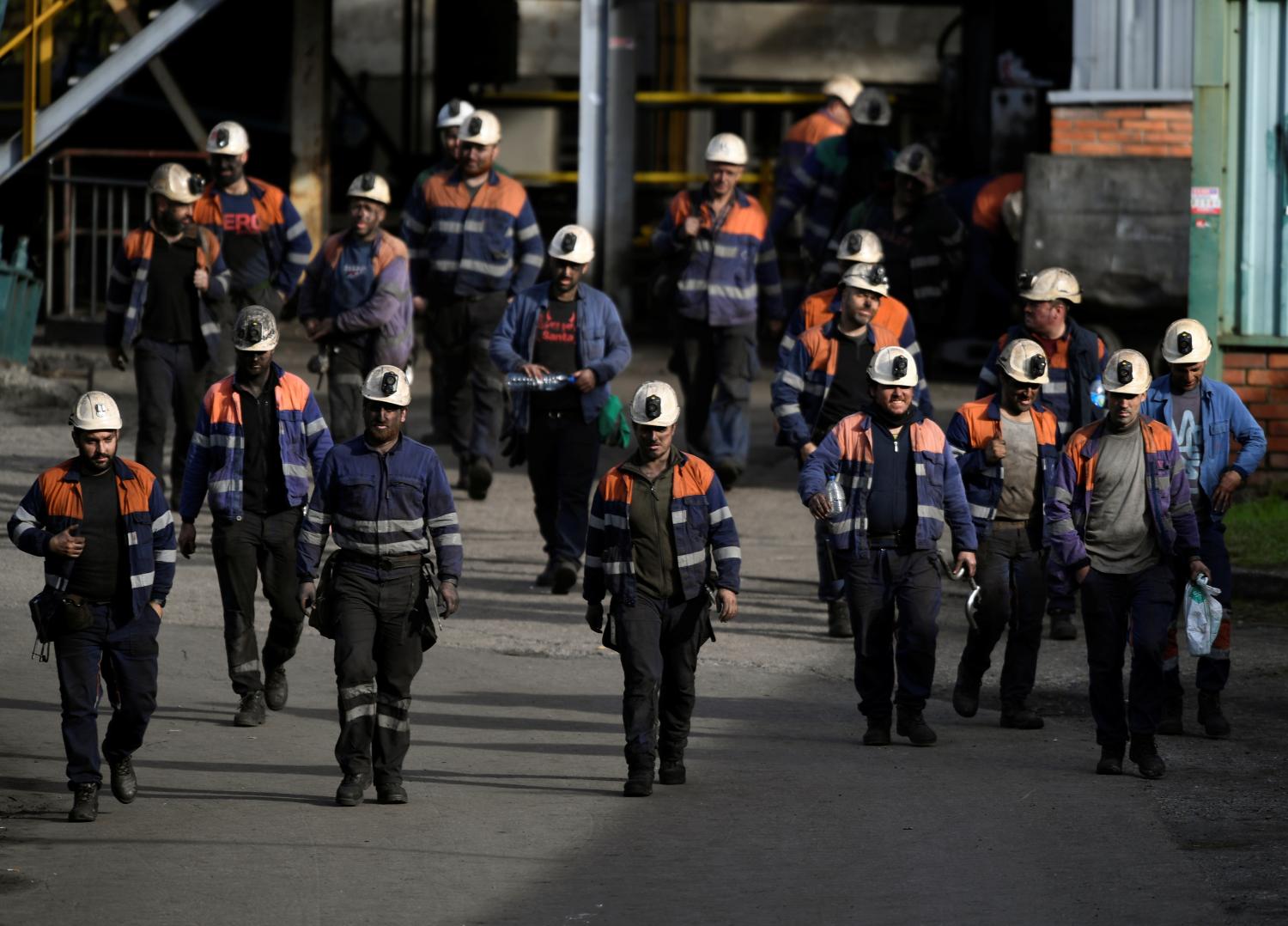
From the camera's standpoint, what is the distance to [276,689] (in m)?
10.1

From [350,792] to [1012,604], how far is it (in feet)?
10.7

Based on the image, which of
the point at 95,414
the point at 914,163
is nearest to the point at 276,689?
the point at 95,414

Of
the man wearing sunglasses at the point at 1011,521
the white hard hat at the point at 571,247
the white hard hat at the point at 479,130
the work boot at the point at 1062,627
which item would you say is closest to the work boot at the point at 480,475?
the white hard hat at the point at 479,130

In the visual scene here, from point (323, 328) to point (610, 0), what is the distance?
6.74m

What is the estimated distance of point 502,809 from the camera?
8547mm

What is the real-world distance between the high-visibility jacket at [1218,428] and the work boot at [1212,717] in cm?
80

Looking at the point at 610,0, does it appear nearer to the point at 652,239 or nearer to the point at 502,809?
the point at 652,239

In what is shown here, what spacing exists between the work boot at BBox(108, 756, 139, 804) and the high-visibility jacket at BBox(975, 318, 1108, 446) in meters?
4.59

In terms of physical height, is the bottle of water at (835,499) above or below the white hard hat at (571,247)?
below

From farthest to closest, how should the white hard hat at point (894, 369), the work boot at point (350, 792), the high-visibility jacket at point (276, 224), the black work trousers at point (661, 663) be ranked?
1. the high-visibility jacket at point (276, 224)
2. the white hard hat at point (894, 369)
3. the black work trousers at point (661, 663)
4. the work boot at point (350, 792)

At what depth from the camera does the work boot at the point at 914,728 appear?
970 cm

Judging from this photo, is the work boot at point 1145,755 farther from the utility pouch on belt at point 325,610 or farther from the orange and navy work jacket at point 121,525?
the orange and navy work jacket at point 121,525

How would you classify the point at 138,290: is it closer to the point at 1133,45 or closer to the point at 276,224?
the point at 276,224

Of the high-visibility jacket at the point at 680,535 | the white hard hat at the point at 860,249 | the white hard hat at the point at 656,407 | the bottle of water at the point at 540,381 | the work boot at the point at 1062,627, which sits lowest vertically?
the work boot at the point at 1062,627
